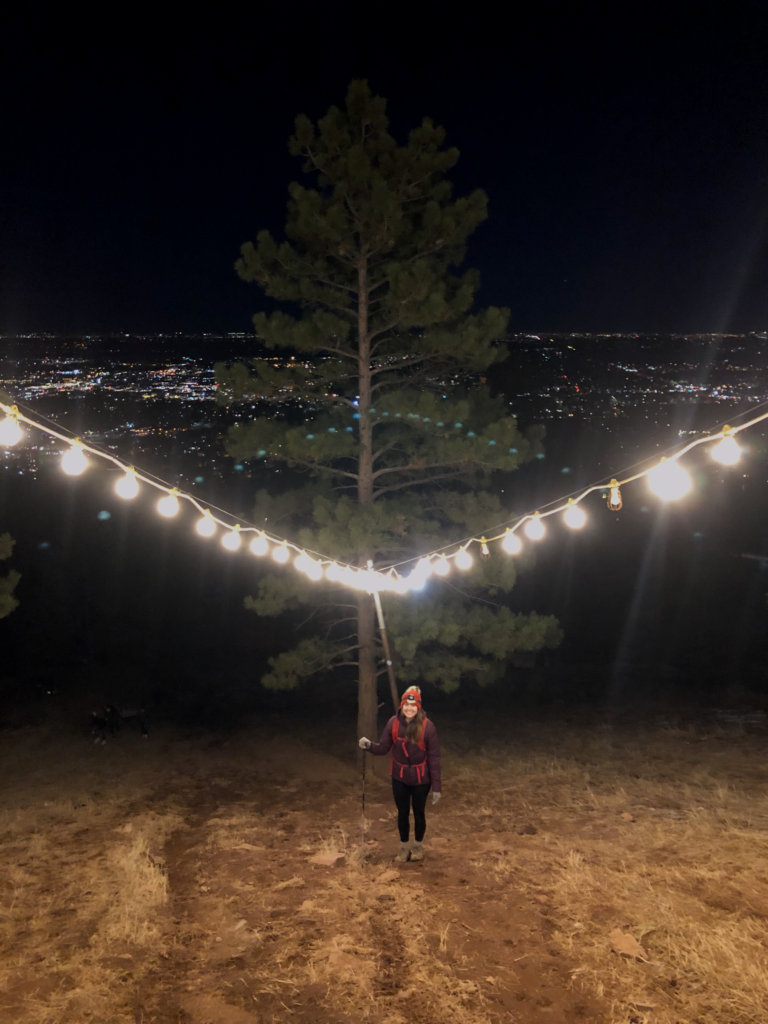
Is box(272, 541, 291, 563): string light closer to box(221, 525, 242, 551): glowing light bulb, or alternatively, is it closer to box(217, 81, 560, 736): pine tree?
box(217, 81, 560, 736): pine tree

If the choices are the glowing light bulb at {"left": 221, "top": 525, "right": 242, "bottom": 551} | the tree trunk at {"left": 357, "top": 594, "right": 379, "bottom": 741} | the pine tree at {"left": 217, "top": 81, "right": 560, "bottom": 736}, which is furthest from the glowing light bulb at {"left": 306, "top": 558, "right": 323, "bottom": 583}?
the glowing light bulb at {"left": 221, "top": 525, "right": 242, "bottom": 551}

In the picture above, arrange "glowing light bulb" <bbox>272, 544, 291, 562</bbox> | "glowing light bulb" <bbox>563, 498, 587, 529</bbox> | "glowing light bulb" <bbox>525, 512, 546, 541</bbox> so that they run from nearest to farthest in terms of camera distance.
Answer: "glowing light bulb" <bbox>563, 498, 587, 529</bbox>, "glowing light bulb" <bbox>525, 512, 546, 541</bbox>, "glowing light bulb" <bbox>272, 544, 291, 562</bbox>

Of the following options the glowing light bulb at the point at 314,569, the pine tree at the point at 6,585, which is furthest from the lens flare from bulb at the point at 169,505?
the pine tree at the point at 6,585

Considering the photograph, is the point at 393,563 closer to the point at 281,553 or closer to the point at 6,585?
the point at 281,553

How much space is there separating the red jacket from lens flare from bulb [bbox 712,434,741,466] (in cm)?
290

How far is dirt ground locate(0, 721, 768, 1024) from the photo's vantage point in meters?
3.35

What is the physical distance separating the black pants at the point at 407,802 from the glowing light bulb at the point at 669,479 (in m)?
2.95

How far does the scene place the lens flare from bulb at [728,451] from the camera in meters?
3.45

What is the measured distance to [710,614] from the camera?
83.8 feet

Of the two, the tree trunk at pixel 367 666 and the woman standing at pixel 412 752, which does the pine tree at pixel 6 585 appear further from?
the woman standing at pixel 412 752

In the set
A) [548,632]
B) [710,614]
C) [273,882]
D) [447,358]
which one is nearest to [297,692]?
[548,632]

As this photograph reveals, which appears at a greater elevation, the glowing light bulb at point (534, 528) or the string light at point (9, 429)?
the string light at point (9, 429)

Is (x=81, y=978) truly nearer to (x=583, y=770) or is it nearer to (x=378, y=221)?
(x=583, y=770)

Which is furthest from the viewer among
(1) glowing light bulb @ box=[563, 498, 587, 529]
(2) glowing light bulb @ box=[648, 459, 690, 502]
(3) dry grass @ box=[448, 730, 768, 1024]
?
(1) glowing light bulb @ box=[563, 498, 587, 529]
